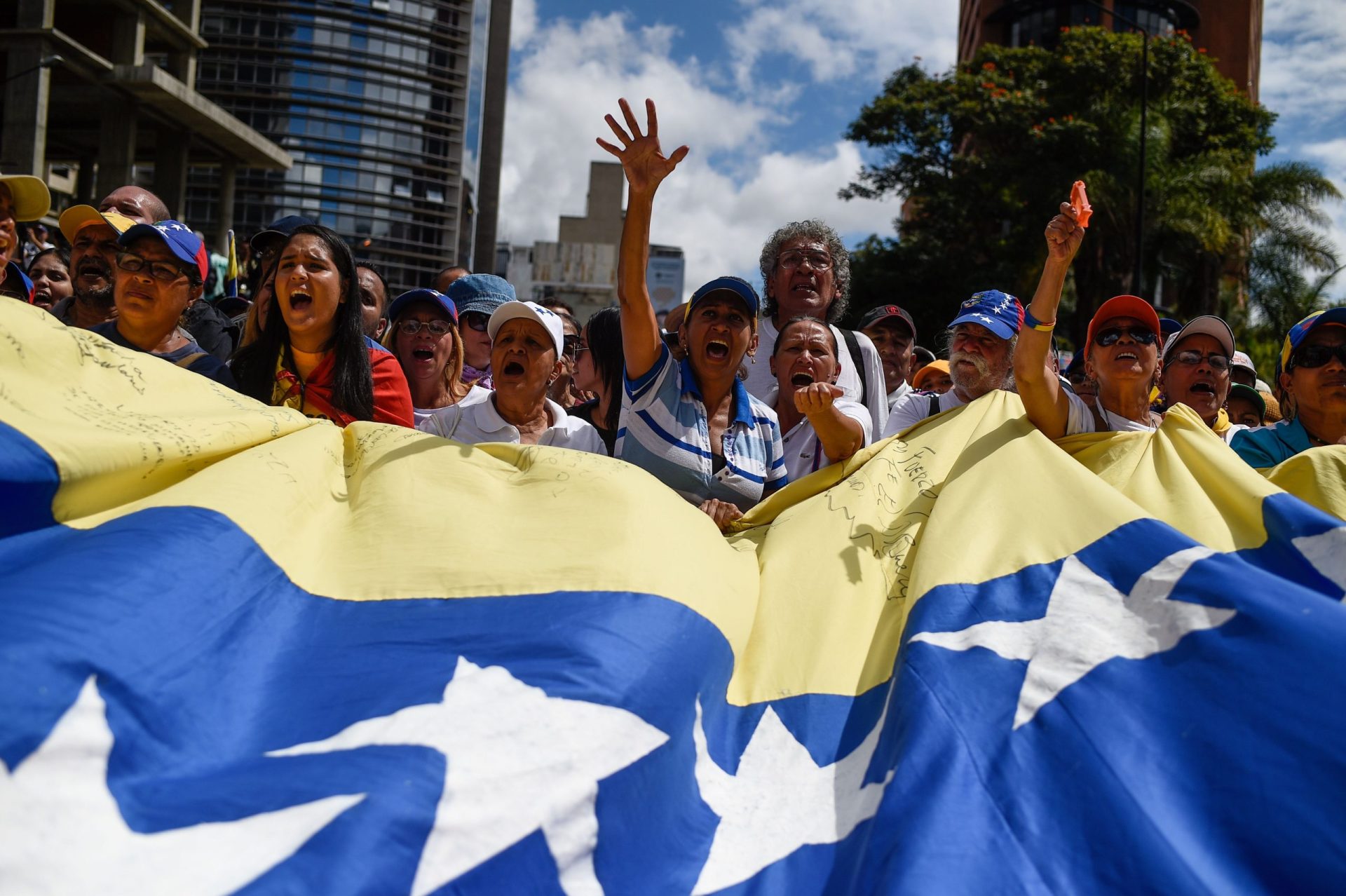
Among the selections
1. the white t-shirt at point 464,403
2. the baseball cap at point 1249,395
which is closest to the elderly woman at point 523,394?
the white t-shirt at point 464,403

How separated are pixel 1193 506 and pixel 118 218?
3.92 m

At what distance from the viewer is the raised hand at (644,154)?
3.11 metres

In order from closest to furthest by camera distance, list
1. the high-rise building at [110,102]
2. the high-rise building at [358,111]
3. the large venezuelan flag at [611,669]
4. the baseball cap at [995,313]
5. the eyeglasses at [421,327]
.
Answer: the large venezuelan flag at [611,669] → the baseball cap at [995,313] → the eyeglasses at [421,327] → the high-rise building at [110,102] → the high-rise building at [358,111]

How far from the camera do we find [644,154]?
10.3 feet

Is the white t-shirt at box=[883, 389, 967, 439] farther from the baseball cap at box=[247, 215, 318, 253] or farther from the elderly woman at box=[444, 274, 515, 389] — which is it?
the baseball cap at box=[247, 215, 318, 253]

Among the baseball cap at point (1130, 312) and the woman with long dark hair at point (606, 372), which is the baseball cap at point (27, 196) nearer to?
the woman with long dark hair at point (606, 372)

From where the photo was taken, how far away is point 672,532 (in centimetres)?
250

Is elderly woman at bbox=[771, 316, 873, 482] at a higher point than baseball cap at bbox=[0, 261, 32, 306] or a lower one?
lower

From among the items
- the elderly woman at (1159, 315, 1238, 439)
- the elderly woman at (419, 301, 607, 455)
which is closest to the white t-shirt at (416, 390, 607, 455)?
the elderly woman at (419, 301, 607, 455)

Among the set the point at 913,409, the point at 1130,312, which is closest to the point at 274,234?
the point at 913,409

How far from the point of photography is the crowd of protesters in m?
3.11

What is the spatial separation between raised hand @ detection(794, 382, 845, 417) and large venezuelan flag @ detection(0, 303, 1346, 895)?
36 cm

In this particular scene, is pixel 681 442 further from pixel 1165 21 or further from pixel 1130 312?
pixel 1165 21

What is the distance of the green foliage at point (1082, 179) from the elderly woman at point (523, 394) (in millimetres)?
18632
